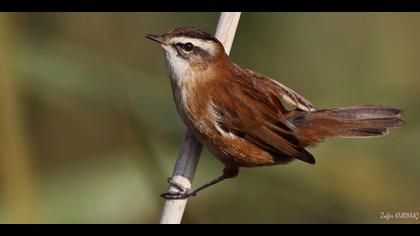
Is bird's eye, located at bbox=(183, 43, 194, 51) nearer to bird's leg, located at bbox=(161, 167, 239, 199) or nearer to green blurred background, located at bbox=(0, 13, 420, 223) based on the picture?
green blurred background, located at bbox=(0, 13, 420, 223)

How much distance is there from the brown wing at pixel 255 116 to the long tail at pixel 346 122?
0.10 meters

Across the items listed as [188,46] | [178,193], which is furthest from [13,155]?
[188,46]

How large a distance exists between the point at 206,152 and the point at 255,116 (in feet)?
1.80

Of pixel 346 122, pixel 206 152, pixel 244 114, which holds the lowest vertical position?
pixel 206 152

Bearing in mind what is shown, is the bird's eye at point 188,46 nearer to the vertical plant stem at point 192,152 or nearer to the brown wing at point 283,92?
the vertical plant stem at point 192,152

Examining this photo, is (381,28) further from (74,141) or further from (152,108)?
(74,141)

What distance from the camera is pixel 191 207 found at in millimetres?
4602

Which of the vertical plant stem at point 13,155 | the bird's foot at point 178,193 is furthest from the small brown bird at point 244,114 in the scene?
the vertical plant stem at point 13,155

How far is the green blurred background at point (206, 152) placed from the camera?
3.98 meters

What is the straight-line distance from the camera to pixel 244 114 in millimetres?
4145

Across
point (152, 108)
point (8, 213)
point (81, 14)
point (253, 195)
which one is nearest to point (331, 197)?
point (253, 195)

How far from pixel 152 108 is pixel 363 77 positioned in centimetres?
158

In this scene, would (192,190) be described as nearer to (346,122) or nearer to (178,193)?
(178,193)

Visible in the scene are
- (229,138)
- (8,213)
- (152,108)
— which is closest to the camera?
(8,213)
